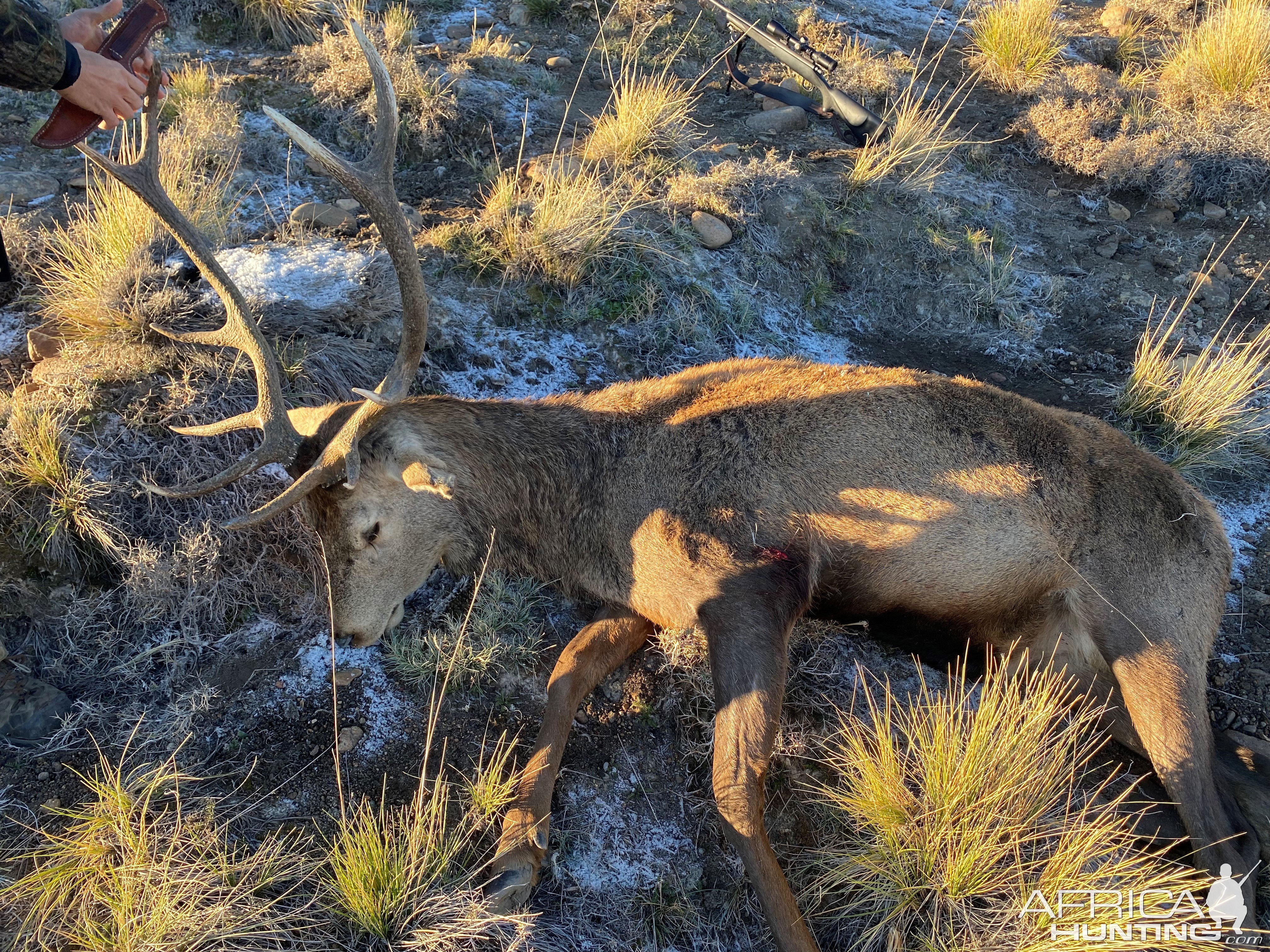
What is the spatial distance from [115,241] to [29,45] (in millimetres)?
1688

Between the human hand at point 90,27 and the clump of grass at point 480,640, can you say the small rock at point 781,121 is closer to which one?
the clump of grass at point 480,640

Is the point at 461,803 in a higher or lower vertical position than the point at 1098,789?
lower

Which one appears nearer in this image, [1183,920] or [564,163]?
[1183,920]

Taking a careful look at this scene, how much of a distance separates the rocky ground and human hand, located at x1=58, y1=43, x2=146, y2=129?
5.28 ft

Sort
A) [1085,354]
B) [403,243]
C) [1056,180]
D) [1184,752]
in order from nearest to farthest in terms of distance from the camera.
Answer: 1. [403,243]
2. [1184,752]
3. [1085,354]
4. [1056,180]

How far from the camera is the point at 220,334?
147 inches

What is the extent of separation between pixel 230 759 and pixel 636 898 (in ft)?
6.22

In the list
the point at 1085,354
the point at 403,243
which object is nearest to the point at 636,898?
the point at 403,243

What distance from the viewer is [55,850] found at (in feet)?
10.2

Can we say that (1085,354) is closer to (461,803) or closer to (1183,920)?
(1183,920)

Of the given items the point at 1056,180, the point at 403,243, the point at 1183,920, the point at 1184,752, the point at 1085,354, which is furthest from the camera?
the point at 1056,180

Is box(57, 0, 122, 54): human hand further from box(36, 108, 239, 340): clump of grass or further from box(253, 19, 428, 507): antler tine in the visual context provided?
box(253, 19, 428, 507): antler tine

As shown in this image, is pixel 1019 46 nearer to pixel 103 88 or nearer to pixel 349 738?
pixel 103 88

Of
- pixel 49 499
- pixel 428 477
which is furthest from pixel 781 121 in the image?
pixel 49 499
